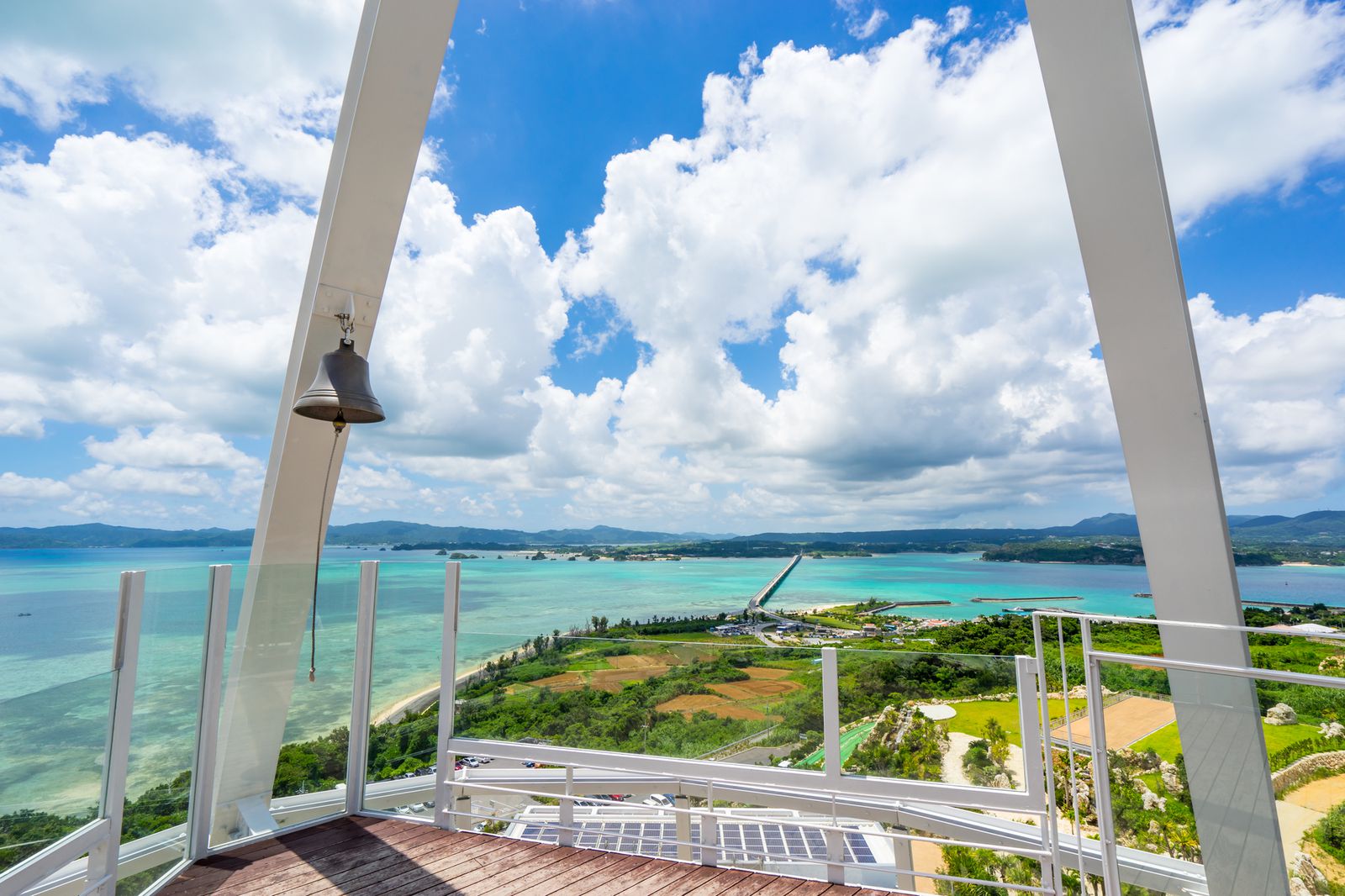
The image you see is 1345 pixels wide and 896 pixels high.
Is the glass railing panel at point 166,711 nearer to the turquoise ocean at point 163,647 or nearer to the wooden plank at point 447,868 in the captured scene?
the turquoise ocean at point 163,647

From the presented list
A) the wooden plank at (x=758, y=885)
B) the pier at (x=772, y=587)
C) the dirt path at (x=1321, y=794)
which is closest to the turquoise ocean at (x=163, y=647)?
the dirt path at (x=1321, y=794)

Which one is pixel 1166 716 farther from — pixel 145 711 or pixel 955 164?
pixel 955 164

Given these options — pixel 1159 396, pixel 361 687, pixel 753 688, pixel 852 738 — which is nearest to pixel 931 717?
pixel 852 738

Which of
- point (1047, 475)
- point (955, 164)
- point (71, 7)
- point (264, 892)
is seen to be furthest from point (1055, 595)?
point (71, 7)

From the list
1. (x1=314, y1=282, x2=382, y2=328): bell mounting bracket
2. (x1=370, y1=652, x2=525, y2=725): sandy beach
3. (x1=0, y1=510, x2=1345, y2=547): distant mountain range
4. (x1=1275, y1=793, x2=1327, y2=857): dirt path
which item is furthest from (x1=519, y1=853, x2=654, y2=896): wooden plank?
(x1=314, y1=282, x2=382, y2=328): bell mounting bracket

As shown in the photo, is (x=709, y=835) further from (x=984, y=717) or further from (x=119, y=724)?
(x=119, y=724)
